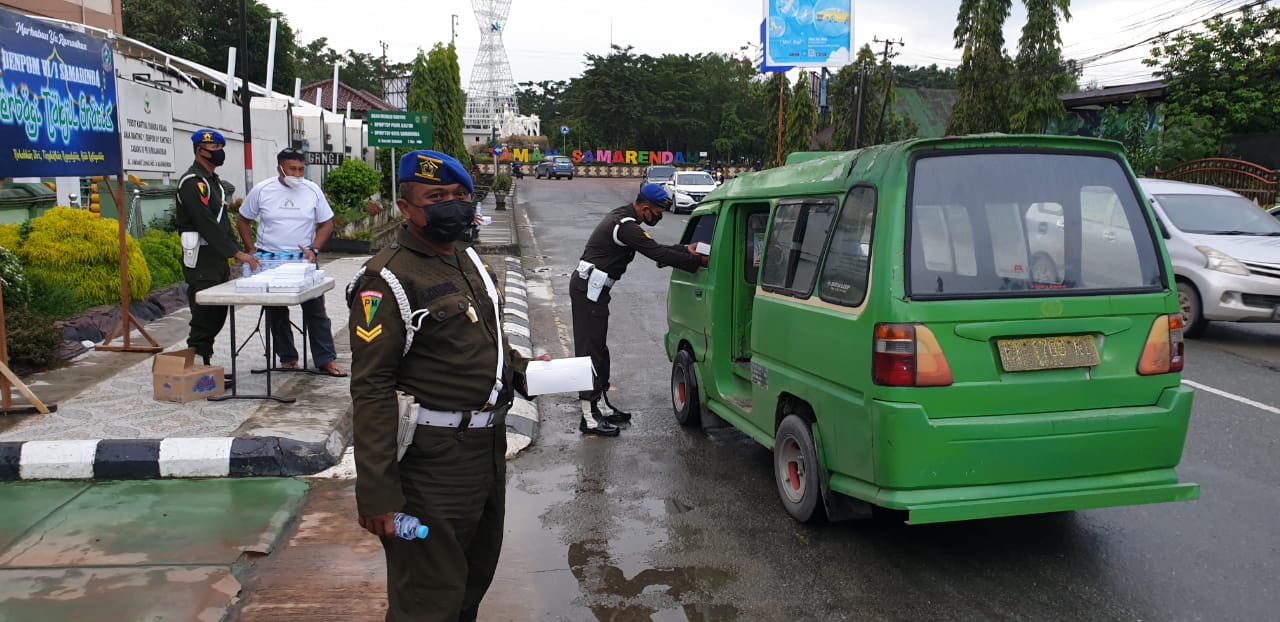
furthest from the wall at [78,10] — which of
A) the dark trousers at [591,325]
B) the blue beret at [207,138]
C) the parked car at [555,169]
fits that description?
the parked car at [555,169]

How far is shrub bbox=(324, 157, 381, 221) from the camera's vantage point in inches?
762

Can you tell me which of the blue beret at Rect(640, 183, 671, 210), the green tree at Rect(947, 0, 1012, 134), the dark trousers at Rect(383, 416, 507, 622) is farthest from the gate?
the dark trousers at Rect(383, 416, 507, 622)

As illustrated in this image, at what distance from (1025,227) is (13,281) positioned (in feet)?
25.7

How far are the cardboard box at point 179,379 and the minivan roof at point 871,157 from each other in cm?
395

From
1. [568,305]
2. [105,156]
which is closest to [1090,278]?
[105,156]

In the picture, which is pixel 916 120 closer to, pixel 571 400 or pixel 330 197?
pixel 330 197

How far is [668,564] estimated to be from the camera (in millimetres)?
→ 4340

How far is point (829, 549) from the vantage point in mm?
4453

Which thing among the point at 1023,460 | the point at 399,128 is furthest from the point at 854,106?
the point at 1023,460

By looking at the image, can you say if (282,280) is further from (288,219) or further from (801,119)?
(801,119)

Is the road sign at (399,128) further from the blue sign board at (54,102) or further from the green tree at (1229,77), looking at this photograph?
the green tree at (1229,77)

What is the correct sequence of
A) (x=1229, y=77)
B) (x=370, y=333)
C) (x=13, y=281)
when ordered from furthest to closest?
1. (x=1229, y=77)
2. (x=13, y=281)
3. (x=370, y=333)

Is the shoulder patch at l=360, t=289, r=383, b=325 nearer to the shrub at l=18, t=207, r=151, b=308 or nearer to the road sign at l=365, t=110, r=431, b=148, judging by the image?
the shrub at l=18, t=207, r=151, b=308

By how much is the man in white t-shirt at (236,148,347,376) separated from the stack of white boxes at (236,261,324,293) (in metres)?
0.41
